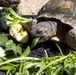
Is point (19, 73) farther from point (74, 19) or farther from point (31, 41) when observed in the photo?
point (74, 19)

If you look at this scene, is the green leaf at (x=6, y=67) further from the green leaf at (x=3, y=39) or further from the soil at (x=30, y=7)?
the soil at (x=30, y=7)

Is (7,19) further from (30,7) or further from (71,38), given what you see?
(30,7)

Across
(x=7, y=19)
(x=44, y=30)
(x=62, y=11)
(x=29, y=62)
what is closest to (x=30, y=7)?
(x=7, y=19)

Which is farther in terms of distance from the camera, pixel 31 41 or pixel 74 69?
pixel 31 41

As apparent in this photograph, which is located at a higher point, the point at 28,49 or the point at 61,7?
the point at 61,7

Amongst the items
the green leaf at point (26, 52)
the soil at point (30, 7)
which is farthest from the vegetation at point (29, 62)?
Answer: the soil at point (30, 7)

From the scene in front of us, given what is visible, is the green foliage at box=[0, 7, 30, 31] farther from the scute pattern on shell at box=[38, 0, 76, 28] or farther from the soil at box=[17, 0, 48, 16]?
the soil at box=[17, 0, 48, 16]

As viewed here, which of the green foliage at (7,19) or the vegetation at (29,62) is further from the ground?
the green foliage at (7,19)

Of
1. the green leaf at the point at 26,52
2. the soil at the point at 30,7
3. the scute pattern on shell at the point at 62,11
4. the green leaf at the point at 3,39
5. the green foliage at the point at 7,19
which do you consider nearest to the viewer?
the green leaf at the point at 26,52

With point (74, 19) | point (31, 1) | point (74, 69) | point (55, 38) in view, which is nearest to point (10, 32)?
point (55, 38)
